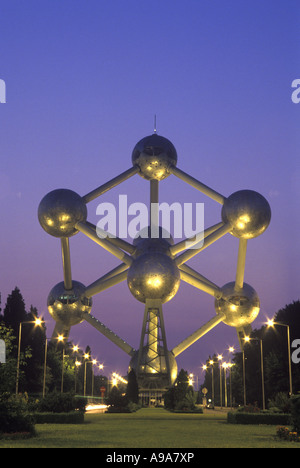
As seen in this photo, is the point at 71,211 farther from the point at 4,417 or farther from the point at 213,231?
the point at 4,417

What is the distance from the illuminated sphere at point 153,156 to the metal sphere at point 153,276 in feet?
28.9

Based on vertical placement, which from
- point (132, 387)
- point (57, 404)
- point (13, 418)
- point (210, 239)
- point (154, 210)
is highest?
point (154, 210)

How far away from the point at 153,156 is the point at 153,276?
38.8 feet

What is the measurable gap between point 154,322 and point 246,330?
11217mm

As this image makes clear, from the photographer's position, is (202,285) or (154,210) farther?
(154,210)

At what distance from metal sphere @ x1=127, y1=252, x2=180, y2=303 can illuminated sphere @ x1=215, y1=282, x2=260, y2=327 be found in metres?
8.99

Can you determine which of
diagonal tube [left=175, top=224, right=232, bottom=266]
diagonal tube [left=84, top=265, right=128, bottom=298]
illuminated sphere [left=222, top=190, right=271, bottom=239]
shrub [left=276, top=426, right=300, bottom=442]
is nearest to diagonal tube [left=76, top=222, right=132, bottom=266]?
diagonal tube [left=84, top=265, right=128, bottom=298]

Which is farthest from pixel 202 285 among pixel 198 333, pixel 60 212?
pixel 60 212

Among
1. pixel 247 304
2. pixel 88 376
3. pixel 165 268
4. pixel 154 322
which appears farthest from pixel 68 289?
pixel 88 376

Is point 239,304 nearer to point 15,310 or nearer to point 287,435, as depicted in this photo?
point 15,310

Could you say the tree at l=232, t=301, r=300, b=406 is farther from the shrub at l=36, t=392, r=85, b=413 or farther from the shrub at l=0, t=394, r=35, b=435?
the shrub at l=0, t=394, r=35, b=435

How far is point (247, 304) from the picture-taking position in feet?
190

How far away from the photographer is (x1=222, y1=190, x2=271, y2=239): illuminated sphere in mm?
51062

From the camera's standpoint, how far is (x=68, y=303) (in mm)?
57281
